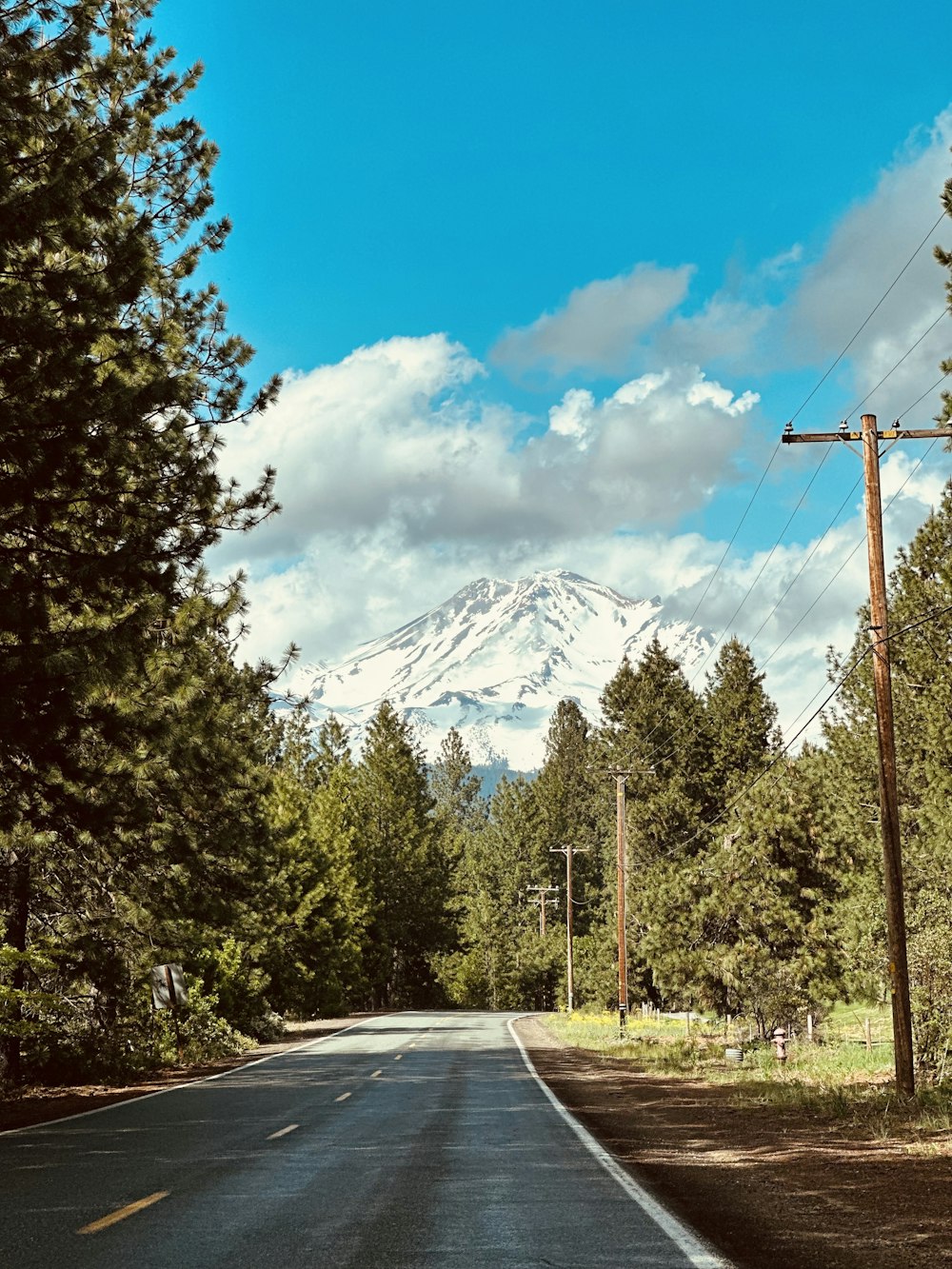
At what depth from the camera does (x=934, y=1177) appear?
11.6m

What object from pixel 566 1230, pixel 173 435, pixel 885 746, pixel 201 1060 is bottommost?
pixel 201 1060

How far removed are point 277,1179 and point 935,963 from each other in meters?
15.5

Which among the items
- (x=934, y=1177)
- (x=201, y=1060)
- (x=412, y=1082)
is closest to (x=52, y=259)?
(x=934, y=1177)

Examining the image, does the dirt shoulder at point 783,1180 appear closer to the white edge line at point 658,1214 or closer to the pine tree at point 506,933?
the white edge line at point 658,1214

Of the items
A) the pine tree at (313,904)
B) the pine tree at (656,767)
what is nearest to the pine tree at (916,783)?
the pine tree at (313,904)

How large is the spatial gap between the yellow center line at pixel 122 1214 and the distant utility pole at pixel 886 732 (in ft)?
36.1

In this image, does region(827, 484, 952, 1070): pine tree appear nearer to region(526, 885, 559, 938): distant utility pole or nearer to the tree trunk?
the tree trunk

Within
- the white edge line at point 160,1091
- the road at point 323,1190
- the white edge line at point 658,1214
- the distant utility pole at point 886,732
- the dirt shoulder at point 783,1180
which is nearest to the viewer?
the white edge line at point 658,1214

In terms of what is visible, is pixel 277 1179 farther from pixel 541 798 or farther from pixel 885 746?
pixel 541 798

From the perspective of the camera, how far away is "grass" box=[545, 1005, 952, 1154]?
1518 centimetres

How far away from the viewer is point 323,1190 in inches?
409

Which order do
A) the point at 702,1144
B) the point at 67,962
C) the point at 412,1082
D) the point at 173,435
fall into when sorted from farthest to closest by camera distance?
the point at 412,1082 → the point at 67,962 → the point at 173,435 → the point at 702,1144

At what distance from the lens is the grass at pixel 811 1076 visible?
15.2 m

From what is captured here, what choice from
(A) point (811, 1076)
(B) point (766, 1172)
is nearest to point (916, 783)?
(A) point (811, 1076)
